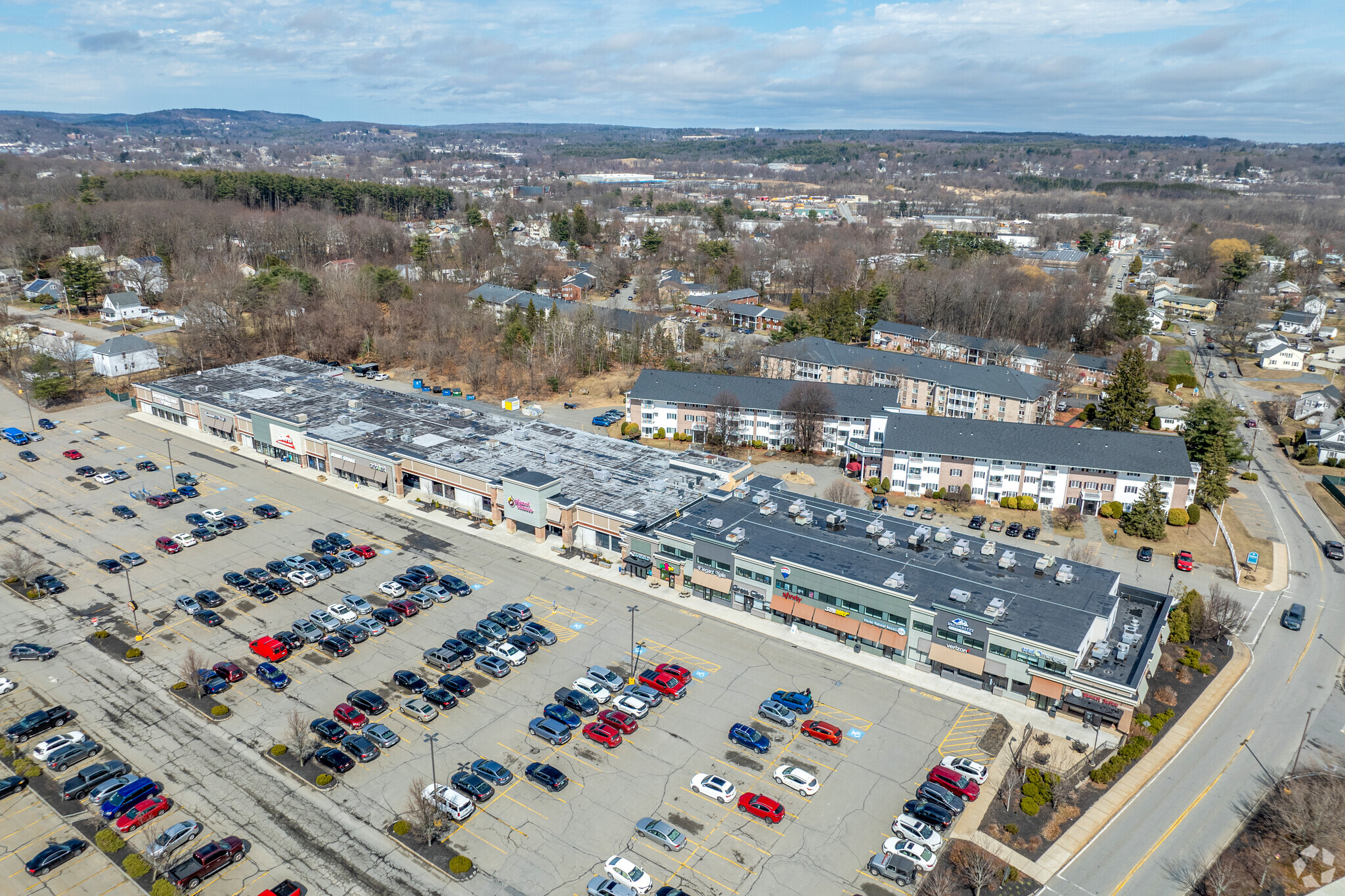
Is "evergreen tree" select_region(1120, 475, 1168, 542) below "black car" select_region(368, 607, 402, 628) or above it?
above

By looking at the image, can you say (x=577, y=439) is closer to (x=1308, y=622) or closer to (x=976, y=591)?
(x=976, y=591)

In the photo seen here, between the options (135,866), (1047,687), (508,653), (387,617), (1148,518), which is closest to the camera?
(135,866)

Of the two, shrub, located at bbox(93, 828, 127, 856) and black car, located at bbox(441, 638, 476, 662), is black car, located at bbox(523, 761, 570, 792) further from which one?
shrub, located at bbox(93, 828, 127, 856)

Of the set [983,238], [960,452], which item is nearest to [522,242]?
[983,238]

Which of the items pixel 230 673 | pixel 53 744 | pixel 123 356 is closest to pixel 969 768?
pixel 230 673

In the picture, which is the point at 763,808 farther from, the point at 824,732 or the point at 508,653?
the point at 508,653

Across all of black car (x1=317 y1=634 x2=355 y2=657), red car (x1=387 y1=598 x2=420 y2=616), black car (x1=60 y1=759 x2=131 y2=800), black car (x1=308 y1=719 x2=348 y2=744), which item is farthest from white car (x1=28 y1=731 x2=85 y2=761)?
red car (x1=387 y1=598 x2=420 y2=616)
